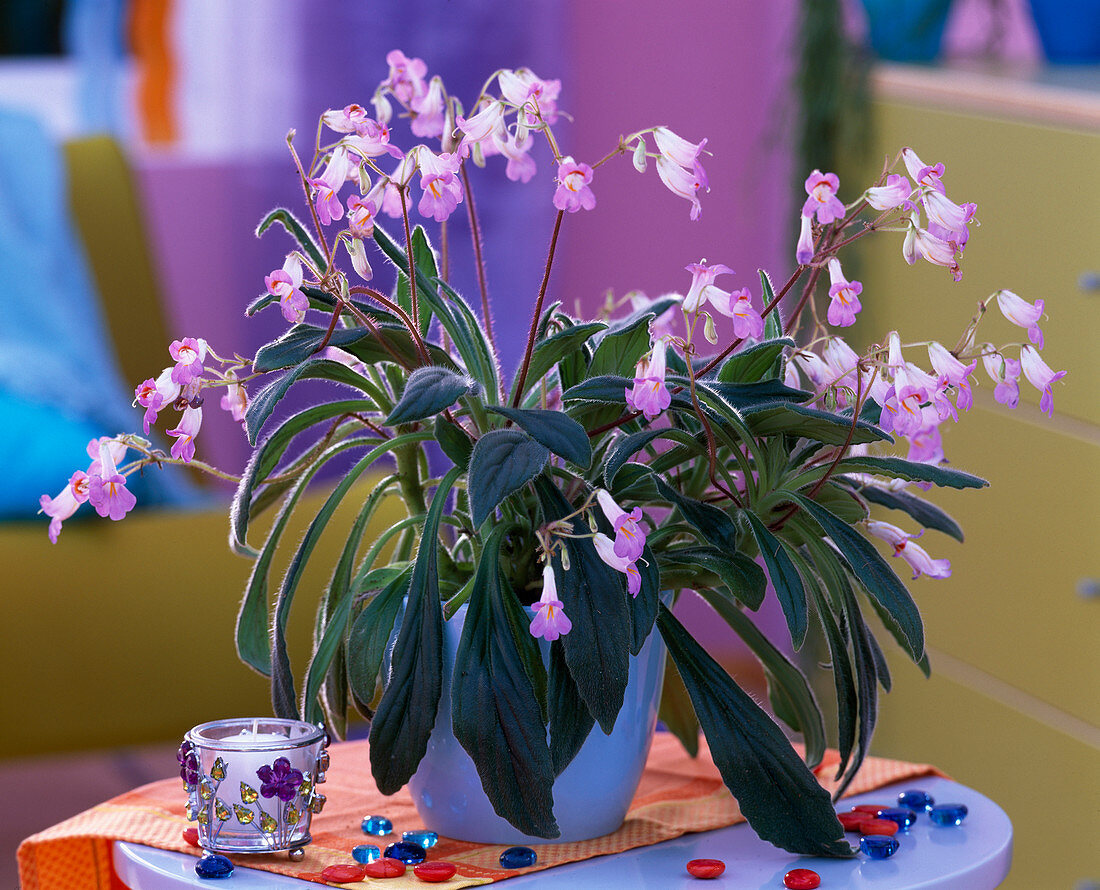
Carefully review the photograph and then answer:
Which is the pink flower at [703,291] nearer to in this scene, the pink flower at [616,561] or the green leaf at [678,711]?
the pink flower at [616,561]

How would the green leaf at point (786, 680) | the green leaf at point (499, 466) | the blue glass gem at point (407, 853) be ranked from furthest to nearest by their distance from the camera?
1. the green leaf at point (786, 680)
2. the blue glass gem at point (407, 853)
3. the green leaf at point (499, 466)

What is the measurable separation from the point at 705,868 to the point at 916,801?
19 centimetres

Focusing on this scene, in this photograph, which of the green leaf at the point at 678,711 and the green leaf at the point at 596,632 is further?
the green leaf at the point at 678,711

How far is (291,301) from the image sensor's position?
0.74 m

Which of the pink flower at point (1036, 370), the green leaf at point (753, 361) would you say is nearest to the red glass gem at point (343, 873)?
the green leaf at point (753, 361)

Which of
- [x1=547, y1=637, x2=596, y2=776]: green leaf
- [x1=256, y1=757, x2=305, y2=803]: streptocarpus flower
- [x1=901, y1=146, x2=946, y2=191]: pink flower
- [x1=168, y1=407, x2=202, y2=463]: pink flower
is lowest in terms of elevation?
[x1=256, y1=757, x2=305, y2=803]: streptocarpus flower

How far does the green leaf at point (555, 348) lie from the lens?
0.80m

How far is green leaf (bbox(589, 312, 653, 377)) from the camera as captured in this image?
0.82 meters

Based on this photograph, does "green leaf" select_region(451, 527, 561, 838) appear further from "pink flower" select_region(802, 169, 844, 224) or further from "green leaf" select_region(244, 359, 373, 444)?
"pink flower" select_region(802, 169, 844, 224)

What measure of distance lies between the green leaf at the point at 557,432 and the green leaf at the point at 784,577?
0.36 feet

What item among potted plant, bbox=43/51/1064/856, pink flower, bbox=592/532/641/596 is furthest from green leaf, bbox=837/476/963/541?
pink flower, bbox=592/532/641/596

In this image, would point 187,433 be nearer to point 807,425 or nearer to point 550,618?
point 550,618

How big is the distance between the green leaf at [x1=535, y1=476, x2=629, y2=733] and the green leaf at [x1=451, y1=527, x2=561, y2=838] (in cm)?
3

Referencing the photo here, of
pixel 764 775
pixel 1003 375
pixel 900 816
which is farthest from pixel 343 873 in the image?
pixel 1003 375
